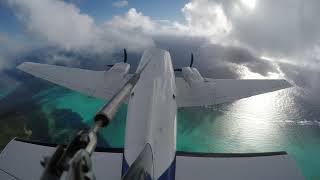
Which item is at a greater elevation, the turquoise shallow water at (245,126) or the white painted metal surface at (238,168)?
the white painted metal surface at (238,168)

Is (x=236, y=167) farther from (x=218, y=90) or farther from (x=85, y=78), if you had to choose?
(x=85, y=78)

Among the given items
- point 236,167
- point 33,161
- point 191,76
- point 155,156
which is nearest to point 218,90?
point 191,76

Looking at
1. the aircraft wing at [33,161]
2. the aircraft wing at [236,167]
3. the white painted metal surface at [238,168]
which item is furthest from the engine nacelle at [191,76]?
the aircraft wing at [33,161]

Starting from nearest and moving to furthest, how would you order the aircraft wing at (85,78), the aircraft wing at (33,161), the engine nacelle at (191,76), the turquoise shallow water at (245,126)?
the aircraft wing at (33,161), the aircraft wing at (85,78), the engine nacelle at (191,76), the turquoise shallow water at (245,126)

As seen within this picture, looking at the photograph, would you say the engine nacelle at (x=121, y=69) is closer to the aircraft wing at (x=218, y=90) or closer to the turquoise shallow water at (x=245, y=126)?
the aircraft wing at (x=218, y=90)

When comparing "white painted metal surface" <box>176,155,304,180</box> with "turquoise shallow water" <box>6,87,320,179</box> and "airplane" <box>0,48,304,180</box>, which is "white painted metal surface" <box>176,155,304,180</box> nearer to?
"airplane" <box>0,48,304,180</box>

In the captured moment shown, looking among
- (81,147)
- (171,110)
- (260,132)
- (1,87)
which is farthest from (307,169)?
(1,87)

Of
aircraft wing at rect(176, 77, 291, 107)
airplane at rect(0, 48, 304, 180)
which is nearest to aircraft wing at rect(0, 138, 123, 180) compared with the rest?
airplane at rect(0, 48, 304, 180)
